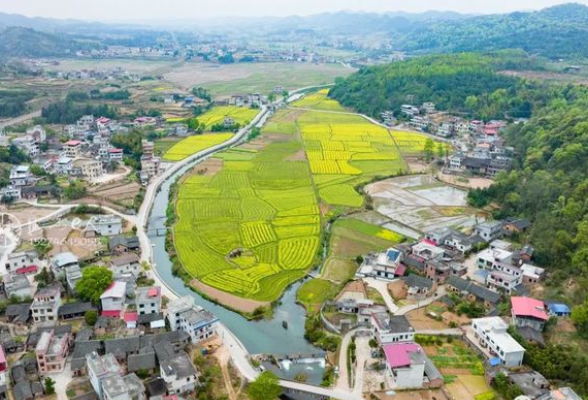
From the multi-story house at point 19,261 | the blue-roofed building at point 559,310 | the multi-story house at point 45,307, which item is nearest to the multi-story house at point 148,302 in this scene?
the multi-story house at point 45,307

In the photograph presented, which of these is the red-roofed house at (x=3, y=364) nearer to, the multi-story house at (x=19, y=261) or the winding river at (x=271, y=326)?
the multi-story house at (x=19, y=261)

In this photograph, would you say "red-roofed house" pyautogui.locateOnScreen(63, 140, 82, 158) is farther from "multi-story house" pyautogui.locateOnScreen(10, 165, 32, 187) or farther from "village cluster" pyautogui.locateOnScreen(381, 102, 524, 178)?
"village cluster" pyautogui.locateOnScreen(381, 102, 524, 178)

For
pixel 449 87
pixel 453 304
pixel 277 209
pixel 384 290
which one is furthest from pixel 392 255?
pixel 449 87

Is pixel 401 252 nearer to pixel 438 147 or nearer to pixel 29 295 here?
pixel 29 295

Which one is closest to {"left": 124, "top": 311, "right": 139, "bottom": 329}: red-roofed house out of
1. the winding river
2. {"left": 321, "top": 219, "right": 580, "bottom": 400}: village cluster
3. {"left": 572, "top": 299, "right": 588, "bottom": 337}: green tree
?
the winding river

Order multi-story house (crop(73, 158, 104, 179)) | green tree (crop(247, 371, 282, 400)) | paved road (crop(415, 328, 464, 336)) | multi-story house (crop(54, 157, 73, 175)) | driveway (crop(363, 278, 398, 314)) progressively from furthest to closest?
multi-story house (crop(54, 157, 73, 175))
multi-story house (crop(73, 158, 104, 179))
driveway (crop(363, 278, 398, 314))
paved road (crop(415, 328, 464, 336))
green tree (crop(247, 371, 282, 400))

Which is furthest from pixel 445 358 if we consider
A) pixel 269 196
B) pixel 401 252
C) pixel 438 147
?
pixel 438 147
